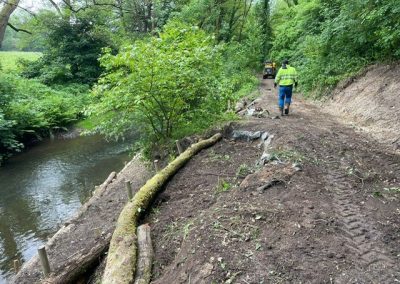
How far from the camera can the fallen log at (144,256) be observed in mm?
4523

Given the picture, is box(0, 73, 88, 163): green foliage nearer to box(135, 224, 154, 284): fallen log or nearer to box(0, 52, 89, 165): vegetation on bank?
box(0, 52, 89, 165): vegetation on bank

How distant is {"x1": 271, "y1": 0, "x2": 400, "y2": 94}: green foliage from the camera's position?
36.2ft

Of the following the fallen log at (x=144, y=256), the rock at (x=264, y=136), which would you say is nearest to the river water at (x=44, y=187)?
the fallen log at (x=144, y=256)

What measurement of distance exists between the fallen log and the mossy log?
0.07m

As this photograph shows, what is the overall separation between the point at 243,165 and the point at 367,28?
890 cm

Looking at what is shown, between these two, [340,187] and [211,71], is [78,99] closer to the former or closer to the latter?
[211,71]

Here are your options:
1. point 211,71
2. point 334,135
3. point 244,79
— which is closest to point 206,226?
point 334,135

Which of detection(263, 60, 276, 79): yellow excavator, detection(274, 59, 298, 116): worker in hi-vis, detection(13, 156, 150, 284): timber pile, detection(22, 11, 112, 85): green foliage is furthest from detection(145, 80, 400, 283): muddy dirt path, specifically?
detection(22, 11, 112, 85): green foliage

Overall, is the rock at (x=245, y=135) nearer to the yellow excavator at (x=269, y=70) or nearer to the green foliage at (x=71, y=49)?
the yellow excavator at (x=269, y=70)

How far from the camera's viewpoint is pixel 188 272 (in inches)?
164

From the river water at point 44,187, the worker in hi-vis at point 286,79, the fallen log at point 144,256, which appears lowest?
the river water at point 44,187

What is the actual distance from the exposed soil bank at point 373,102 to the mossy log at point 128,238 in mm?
5400

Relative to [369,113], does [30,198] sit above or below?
below

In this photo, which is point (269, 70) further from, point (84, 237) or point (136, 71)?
point (84, 237)
